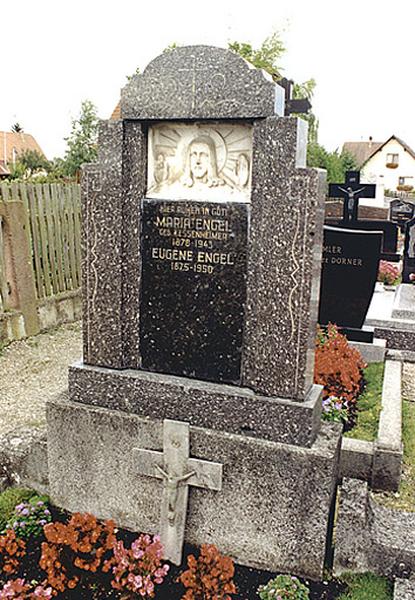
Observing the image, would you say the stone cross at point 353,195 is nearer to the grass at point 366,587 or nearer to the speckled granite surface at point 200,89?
the speckled granite surface at point 200,89

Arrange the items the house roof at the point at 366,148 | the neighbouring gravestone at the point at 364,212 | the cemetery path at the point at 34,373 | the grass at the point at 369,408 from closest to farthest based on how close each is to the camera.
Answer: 1. the grass at the point at 369,408
2. the cemetery path at the point at 34,373
3. the neighbouring gravestone at the point at 364,212
4. the house roof at the point at 366,148

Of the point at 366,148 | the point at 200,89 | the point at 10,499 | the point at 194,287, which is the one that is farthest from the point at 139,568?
the point at 366,148

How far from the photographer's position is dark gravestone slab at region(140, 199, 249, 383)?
340cm

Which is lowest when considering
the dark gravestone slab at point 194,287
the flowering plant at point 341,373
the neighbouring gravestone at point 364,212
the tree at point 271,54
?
the flowering plant at point 341,373

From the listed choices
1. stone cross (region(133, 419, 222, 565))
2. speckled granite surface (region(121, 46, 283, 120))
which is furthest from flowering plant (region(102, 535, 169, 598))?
speckled granite surface (region(121, 46, 283, 120))

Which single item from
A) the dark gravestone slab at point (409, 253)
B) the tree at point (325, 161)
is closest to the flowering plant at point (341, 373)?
the dark gravestone slab at point (409, 253)

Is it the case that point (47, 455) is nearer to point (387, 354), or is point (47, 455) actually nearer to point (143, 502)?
point (143, 502)

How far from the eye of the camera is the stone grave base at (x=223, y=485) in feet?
10.8

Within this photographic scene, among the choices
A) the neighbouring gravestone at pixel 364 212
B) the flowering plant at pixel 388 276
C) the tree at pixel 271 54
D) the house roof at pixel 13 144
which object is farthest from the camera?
the house roof at pixel 13 144

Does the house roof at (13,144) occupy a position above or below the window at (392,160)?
above

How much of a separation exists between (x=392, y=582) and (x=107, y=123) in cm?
297

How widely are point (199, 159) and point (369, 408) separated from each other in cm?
273

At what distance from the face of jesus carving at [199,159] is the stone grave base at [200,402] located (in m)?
1.21

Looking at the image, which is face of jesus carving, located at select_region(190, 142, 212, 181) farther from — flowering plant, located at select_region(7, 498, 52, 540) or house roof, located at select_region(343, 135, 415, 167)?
house roof, located at select_region(343, 135, 415, 167)
